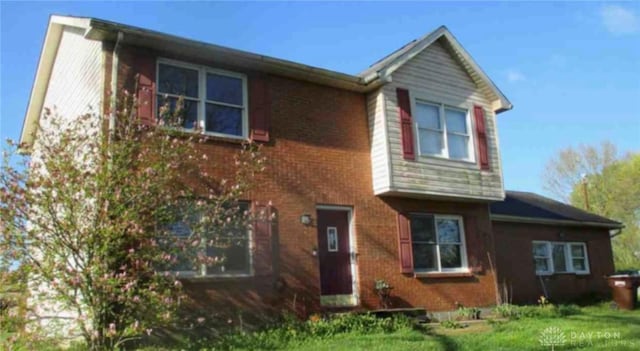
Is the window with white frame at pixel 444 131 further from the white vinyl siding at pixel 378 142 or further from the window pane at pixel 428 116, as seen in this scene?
the white vinyl siding at pixel 378 142

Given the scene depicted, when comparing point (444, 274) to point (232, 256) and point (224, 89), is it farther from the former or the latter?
point (224, 89)

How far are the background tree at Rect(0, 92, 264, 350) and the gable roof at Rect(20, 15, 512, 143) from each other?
1255 mm

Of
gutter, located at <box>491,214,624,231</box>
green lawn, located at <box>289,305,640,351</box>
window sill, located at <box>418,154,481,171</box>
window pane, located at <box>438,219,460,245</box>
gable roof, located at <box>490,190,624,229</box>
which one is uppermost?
window sill, located at <box>418,154,481,171</box>

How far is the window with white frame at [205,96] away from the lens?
11.1 meters

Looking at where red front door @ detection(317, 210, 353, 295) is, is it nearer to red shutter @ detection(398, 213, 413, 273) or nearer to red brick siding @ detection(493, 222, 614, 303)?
red shutter @ detection(398, 213, 413, 273)

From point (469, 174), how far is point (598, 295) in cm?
922

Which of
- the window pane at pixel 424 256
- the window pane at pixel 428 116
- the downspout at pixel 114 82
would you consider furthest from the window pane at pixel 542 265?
the downspout at pixel 114 82

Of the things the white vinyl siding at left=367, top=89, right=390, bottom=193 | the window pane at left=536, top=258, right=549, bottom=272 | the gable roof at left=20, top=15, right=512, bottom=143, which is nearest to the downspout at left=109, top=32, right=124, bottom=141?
the gable roof at left=20, top=15, right=512, bottom=143

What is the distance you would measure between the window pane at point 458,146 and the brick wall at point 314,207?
1.24 metres

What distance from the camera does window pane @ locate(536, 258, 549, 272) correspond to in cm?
1906

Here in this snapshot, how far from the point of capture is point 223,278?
10516 millimetres

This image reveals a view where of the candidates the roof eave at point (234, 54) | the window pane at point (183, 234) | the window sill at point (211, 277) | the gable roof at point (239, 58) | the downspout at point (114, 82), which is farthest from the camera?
the gable roof at point (239, 58)

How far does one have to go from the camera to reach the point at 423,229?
1422 cm

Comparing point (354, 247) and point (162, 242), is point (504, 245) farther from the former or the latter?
point (162, 242)
